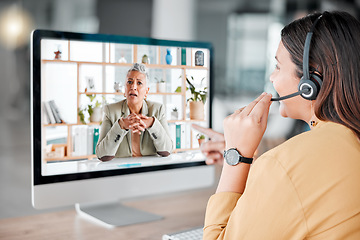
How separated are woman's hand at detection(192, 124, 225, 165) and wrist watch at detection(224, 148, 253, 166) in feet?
1.46

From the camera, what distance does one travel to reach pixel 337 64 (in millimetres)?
902

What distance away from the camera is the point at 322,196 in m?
0.81

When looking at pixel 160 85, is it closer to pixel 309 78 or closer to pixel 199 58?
pixel 199 58

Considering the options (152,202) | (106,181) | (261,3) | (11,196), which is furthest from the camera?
(261,3)

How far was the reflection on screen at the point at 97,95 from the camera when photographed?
1.25 m

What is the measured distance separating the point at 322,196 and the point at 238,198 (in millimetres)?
197

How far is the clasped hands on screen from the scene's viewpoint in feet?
4.34

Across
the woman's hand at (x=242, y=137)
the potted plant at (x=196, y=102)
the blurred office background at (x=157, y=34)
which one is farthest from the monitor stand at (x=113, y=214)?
the blurred office background at (x=157, y=34)

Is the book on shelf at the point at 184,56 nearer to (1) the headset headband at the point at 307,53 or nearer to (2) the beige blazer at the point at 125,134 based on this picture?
(2) the beige blazer at the point at 125,134

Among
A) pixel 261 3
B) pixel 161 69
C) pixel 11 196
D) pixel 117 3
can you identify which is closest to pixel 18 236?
pixel 161 69

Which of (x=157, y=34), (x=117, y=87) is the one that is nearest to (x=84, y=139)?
(x=117, y=87)

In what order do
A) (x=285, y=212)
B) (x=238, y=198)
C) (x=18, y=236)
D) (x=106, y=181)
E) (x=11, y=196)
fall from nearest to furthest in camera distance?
(x=285, y=212), (x=238, y=198), (x=18, y=236), (x=106, y=181), (x=11, y=196)

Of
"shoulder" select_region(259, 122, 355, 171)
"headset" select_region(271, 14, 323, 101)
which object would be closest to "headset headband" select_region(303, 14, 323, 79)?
"headset" select_region(271, 14, 323, 101)

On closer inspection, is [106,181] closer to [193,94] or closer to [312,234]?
[193,94]
